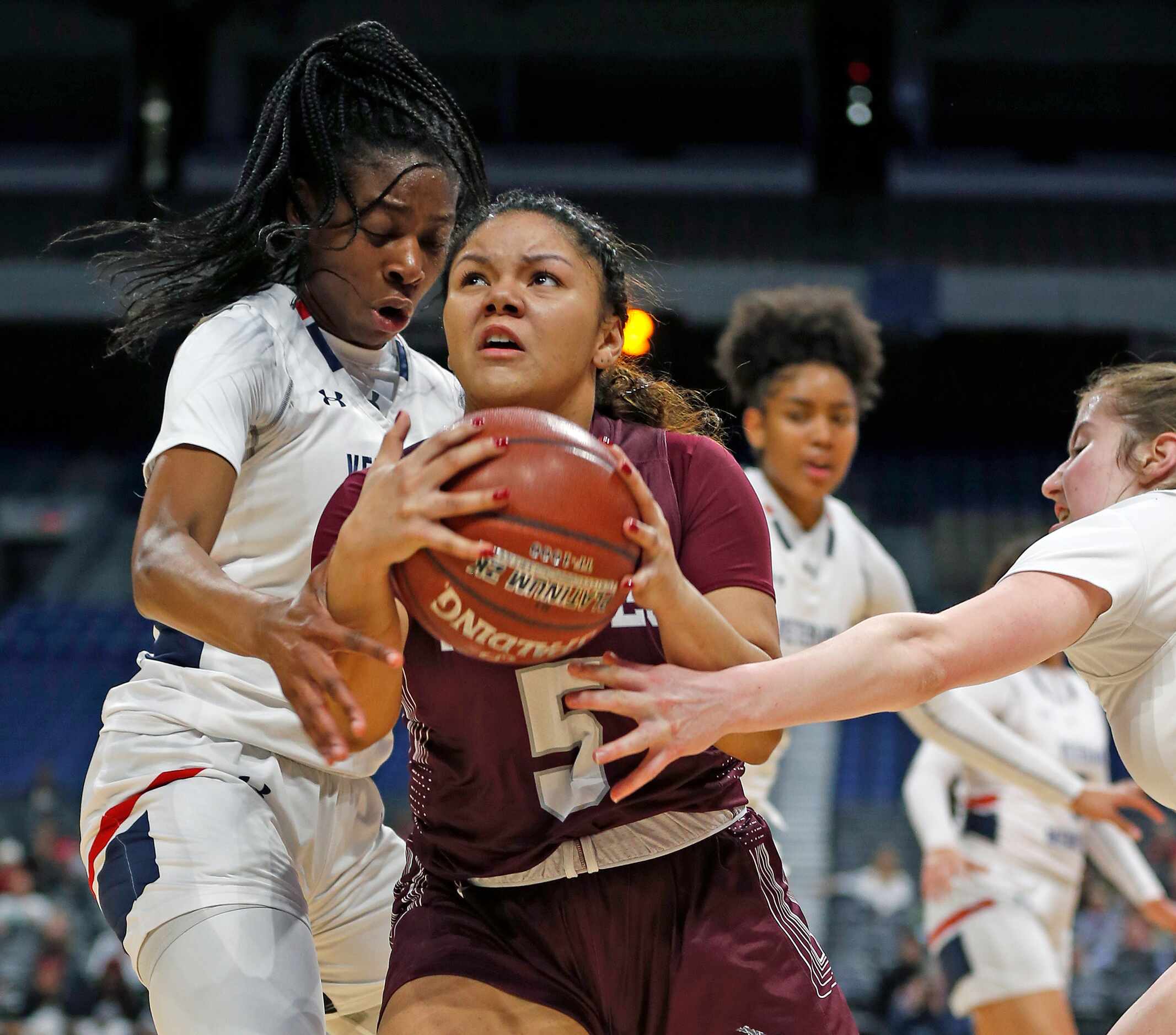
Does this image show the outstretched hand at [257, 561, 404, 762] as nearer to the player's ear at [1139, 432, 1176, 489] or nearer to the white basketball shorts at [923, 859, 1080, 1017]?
the player's ear at [1139, 432, 1176, 489]

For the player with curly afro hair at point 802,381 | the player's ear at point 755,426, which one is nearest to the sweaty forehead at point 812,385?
the player with curly afro hair at point 802,381

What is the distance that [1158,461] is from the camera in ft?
9.02

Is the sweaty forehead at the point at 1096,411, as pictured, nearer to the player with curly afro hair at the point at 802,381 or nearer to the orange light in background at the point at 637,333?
the orange light in background at the point at 637,333

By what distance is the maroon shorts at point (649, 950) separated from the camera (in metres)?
2.34

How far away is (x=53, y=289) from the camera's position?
57.4 feet

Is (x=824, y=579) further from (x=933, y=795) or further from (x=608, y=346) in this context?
(x=608, y=346)

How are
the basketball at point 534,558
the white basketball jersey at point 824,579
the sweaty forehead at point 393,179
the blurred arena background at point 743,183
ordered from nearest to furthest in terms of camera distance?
the basketball at point 534,558, the sweaty forehead at point 393,179, the white basketball jersey at point 824,579, the blurred arena background at point 743,183

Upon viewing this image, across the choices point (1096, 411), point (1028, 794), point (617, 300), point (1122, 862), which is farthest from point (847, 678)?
point (1122, 862)

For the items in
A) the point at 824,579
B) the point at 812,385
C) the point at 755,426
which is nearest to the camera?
the point at 824,579

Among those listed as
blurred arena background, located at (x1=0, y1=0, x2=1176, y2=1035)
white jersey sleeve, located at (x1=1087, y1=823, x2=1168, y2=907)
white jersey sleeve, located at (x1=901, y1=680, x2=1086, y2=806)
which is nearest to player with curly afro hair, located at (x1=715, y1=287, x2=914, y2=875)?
white jersey sleeve, located at (x1=901, y1=680, x2=1086, y2=806)

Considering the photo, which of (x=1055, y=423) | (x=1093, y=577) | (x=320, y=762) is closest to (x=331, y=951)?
(x=320, y=762)

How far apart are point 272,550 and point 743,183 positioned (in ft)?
52.7

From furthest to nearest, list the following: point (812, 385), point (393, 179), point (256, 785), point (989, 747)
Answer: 1. point (812, 385)
2. point (989, 747)
3. point (393, 179)
4. point (256, 785)

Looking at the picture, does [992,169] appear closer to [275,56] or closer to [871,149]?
[871,149]
